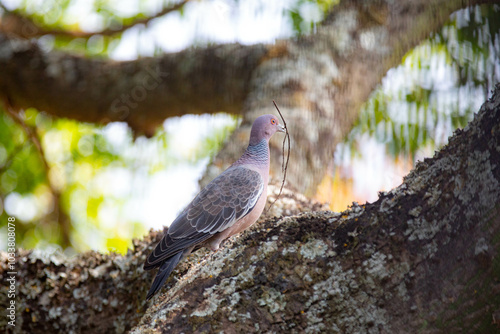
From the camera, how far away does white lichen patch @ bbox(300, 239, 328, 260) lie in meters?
1.79

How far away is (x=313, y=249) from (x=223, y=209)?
1.46m

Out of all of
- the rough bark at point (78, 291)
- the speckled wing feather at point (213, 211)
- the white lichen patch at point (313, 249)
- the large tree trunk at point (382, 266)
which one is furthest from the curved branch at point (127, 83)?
the white lichen patch at point (313, 249)

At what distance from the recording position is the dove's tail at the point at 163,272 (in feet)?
8.72

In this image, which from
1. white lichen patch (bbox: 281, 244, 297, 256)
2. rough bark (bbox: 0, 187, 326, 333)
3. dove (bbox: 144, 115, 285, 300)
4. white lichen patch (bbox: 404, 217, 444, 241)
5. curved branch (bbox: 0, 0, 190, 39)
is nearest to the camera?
white lichen patch (bbox: 404, 217, 444, 241)

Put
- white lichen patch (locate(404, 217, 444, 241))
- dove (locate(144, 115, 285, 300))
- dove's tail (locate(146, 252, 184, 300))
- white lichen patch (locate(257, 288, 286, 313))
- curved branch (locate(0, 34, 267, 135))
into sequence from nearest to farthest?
1. white lichen patch (locate(404, 217, 444, 241))
2. white lichen patch (locate(257, 288, 286, 313))
3. dove's tail (locate(146, 252, 184, 300))
4. dove (locate(144, 115, 285, 300))
5. curved branch (locate(0, 34, 267, 135))

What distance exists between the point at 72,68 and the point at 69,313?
9.93ft

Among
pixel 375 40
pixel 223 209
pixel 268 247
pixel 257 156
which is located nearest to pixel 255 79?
pixel 375 40

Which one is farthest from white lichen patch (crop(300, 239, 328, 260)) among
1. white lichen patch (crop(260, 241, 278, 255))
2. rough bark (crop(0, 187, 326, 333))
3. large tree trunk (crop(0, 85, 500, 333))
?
rough bark (crop(0, 187, 326, 333))

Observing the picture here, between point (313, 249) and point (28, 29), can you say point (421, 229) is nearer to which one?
point (313, 249)

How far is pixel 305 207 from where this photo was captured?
3.50m

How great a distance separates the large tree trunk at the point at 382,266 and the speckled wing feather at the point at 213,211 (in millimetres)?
867

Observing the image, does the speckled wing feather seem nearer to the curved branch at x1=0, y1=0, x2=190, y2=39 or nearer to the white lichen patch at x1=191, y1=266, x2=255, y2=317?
the white lichen patch at x1=191, y1=266, x2=255, y2=317

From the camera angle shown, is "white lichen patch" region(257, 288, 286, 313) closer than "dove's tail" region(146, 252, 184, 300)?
Yes

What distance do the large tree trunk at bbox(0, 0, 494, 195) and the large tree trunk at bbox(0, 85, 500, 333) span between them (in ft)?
7.01
